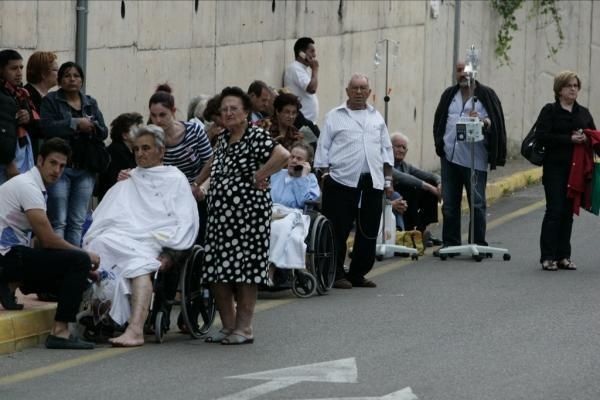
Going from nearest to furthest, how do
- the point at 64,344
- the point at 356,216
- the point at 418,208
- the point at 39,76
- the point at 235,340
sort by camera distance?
the point at 64,344
the point at 235,340
the point at 39,76
the point at 356,216
the point at 418,208

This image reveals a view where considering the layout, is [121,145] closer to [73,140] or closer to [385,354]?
[73,140]

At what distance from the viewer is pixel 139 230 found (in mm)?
11430

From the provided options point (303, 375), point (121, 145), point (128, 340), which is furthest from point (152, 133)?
point (303, 375)

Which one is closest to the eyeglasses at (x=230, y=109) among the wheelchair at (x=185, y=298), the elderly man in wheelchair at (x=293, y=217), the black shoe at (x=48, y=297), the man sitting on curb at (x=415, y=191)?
the wheelchair at (x=185, y=298)

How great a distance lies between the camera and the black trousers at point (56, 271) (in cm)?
1092

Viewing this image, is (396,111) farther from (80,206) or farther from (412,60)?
(80,206)

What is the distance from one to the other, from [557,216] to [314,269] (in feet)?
9.87

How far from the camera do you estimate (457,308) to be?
12.9m

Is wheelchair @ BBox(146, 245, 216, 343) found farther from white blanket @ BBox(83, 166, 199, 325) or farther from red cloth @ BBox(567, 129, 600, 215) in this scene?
red cloth @ BBox(567, 129, 600, 215)

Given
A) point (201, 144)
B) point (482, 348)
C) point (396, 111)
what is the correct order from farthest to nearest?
point (396, 111)
point (201, 144)
point (482, 348)

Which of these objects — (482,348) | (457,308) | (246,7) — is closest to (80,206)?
(457,308)

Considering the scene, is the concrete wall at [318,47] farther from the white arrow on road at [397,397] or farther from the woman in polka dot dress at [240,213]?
the white arrow on road at [397,397]

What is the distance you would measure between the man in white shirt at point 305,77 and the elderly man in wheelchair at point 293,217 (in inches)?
173

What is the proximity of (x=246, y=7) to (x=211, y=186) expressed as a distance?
25.3ft
